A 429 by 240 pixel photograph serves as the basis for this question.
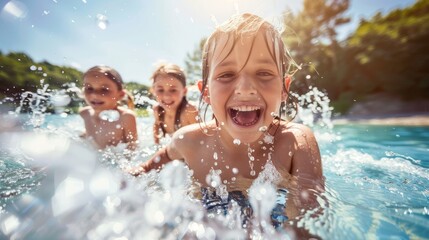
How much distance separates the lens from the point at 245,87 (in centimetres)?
185

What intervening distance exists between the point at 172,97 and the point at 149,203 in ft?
9.67

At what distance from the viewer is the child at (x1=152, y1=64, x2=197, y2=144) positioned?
469 cm

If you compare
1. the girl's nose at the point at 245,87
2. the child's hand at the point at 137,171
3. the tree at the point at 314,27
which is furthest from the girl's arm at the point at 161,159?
the tree at the point at 314,27

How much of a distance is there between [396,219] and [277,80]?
3.50 ft

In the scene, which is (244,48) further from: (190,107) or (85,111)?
(85,111)

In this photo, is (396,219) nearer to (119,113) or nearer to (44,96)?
(119,113)

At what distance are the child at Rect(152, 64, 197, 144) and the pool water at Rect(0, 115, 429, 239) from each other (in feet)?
5.18

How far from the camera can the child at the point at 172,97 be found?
4691 millimetres

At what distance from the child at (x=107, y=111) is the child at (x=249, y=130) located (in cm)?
Result: 211

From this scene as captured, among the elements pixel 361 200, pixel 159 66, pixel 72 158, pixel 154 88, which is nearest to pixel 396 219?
pixel 361 200

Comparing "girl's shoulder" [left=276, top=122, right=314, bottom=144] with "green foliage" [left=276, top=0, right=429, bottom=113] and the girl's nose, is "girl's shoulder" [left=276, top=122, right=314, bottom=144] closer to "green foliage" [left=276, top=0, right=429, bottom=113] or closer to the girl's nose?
the girl's nose

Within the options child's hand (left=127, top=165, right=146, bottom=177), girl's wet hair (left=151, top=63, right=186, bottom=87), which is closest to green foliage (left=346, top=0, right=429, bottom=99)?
girl's wet hair (left=151, top=63, right=186, bottom=87)

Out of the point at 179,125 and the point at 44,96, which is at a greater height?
the point at 44,96

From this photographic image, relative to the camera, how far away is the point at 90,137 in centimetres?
470
